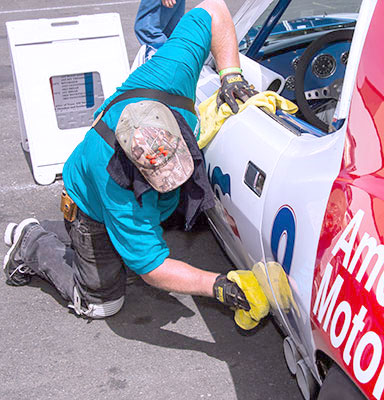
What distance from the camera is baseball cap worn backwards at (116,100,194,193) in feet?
7.81

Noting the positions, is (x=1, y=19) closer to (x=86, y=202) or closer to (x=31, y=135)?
(x=31, y=135)

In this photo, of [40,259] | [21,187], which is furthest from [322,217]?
[21,187]

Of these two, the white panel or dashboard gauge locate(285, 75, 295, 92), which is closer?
dashboard gauge locate(285, 75, 295, 92)

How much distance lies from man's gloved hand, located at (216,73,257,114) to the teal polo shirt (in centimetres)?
13

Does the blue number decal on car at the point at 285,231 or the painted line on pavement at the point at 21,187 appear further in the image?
the painted line on pavement at the point at 21,187

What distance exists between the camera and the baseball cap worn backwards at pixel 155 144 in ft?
7.81

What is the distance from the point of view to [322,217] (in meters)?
1.99

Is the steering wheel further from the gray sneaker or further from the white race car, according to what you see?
the gray sneaker

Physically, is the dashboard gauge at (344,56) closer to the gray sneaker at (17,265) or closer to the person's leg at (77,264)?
the person's leg at (77,264)

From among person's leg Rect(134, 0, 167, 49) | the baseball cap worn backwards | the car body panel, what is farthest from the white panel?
the car body panel

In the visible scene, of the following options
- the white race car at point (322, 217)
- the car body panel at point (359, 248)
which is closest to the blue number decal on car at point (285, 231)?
the white race car at point (322, 217)

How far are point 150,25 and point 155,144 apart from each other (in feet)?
11.2

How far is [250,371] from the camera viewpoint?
296cm

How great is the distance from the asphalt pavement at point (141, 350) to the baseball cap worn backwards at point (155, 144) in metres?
0.96
